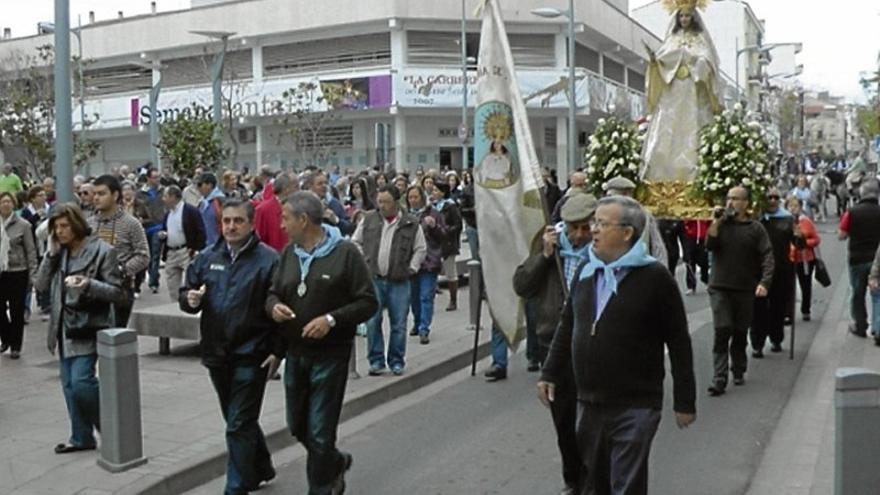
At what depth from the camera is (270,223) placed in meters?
10.4

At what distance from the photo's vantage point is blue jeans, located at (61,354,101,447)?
304 inches

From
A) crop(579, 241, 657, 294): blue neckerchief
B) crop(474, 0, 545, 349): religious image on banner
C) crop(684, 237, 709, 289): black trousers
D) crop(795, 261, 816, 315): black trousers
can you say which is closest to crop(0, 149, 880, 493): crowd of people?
crop(579, 241, 657, 294): blue neckerchief

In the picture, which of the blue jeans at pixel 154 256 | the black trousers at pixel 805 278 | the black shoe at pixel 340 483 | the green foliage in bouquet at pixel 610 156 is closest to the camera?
the black shoe at pixel 340 483

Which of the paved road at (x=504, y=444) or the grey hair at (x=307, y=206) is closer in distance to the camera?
the grey hair at (x=307, y=206)

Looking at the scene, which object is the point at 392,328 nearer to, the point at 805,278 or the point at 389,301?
the point at 389,301

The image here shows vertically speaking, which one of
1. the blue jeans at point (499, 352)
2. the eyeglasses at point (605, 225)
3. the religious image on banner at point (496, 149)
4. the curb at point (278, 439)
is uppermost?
the religious image on banner at point (496, 149)

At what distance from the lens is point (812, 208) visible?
32.1 metres

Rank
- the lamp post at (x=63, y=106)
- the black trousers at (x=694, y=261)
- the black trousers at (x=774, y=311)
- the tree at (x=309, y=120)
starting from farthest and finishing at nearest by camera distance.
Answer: the tree at (x=309, y=120) → the black trousers at (x=694, y=261) → the black trousers at (x=774, y=311) → the lamp post at (x=63, y=106)

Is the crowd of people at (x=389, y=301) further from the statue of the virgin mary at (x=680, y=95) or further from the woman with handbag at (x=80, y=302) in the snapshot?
the statue of the virgin mary at (x=680, y=95)

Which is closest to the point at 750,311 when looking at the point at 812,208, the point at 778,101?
the point at 812,208

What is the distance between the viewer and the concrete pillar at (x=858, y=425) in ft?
17.6

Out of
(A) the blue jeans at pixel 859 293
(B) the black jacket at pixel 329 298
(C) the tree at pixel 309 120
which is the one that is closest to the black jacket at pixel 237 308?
(B) the black jacket at pixel 329 298

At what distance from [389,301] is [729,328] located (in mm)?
3343

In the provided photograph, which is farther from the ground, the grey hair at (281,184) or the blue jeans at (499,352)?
the grey hair at (281,184)
